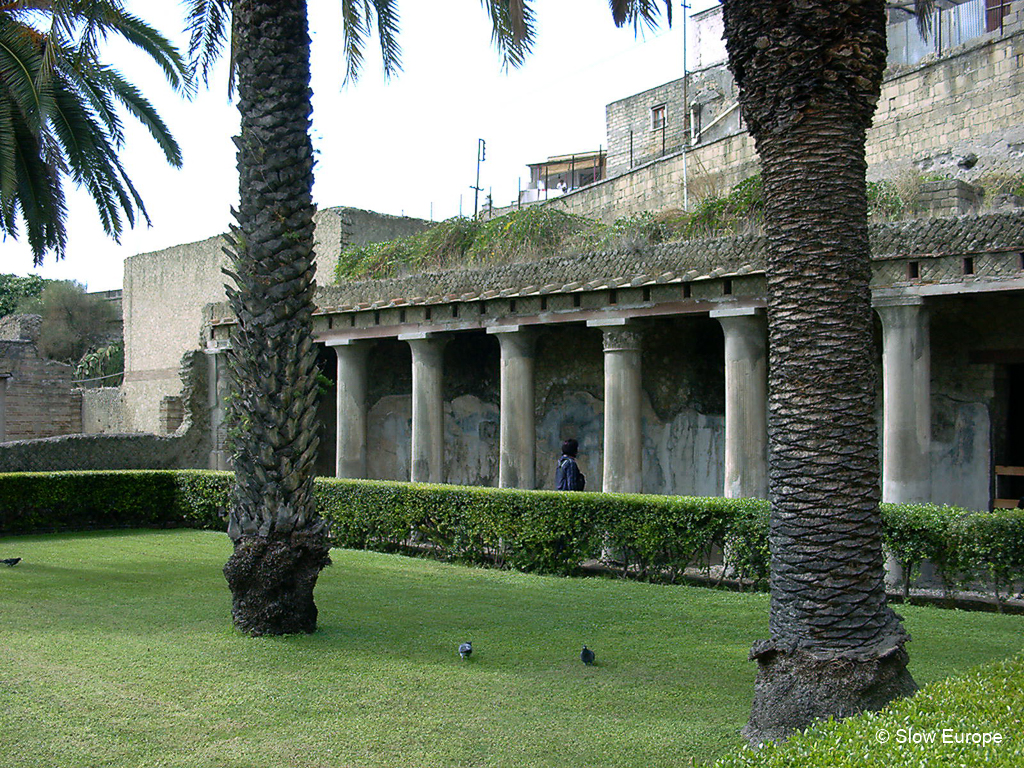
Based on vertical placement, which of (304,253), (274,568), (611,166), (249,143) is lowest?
(274,568)

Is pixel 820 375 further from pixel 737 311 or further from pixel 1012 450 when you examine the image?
pixel 1012 450

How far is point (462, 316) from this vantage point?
15.4m

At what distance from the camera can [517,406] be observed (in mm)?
14836

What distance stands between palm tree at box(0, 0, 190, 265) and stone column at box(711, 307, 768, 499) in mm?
8343

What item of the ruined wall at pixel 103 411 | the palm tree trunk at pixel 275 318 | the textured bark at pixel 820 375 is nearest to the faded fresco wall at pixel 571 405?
the palm tree trunk at pixel 275 318

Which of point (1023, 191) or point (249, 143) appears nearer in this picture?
point (249, 143)

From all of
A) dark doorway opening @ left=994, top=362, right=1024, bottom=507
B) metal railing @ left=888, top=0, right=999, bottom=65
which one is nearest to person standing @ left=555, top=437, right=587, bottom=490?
dark doorway opening @ left=994, top=362, right=1024, bottom=507

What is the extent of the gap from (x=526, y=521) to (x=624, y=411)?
2.76m

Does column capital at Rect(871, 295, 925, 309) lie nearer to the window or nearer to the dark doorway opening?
the dark doorway opening

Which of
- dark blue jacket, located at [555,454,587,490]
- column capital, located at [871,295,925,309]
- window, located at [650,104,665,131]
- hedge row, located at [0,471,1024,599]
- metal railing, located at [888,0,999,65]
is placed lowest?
hedge row, located at [0,471,1024,599]

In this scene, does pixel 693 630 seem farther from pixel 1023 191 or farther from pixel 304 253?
pixel 1023 191

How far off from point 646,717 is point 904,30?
24.1 m

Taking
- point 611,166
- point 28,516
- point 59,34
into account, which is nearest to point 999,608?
point 59,34

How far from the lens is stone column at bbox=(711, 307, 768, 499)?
12234 mm
